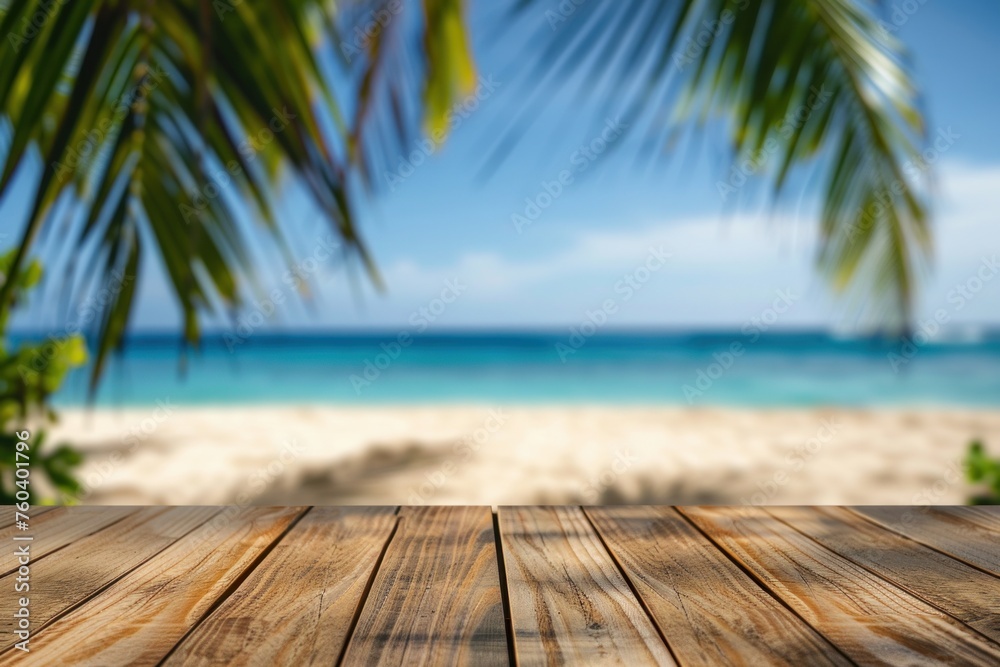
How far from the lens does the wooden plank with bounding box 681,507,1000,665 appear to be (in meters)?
0.66

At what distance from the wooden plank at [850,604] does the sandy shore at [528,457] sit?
107 inches

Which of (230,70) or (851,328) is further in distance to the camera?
(851,328)

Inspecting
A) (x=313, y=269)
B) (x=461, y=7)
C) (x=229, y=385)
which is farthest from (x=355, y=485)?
(x=229, y=385)

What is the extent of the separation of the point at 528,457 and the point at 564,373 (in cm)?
936

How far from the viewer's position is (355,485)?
14.0 ft

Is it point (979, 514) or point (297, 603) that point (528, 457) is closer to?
point (979, 514)

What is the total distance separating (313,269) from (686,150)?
0.88 m

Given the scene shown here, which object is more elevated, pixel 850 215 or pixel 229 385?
pixel 850 215

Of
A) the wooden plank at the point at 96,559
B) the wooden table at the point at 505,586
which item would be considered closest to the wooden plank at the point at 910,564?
the wooden table at the point at 505,586

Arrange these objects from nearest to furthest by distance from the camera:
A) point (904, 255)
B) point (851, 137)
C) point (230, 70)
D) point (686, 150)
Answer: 1. point (230, 70)
2. point (686, 150)
3. point (851, 137)
4. point (904, 255)

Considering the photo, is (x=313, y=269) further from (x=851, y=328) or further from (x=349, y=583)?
(x=851, y=328)

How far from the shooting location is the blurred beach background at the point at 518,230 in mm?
1028

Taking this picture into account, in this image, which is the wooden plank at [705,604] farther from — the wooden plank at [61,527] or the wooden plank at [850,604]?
the wooden plank at [61,527]

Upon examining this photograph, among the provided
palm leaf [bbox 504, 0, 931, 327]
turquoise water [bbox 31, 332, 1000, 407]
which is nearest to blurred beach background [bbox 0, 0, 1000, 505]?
palm leaf [bbox 504, 0, 931, 327]
